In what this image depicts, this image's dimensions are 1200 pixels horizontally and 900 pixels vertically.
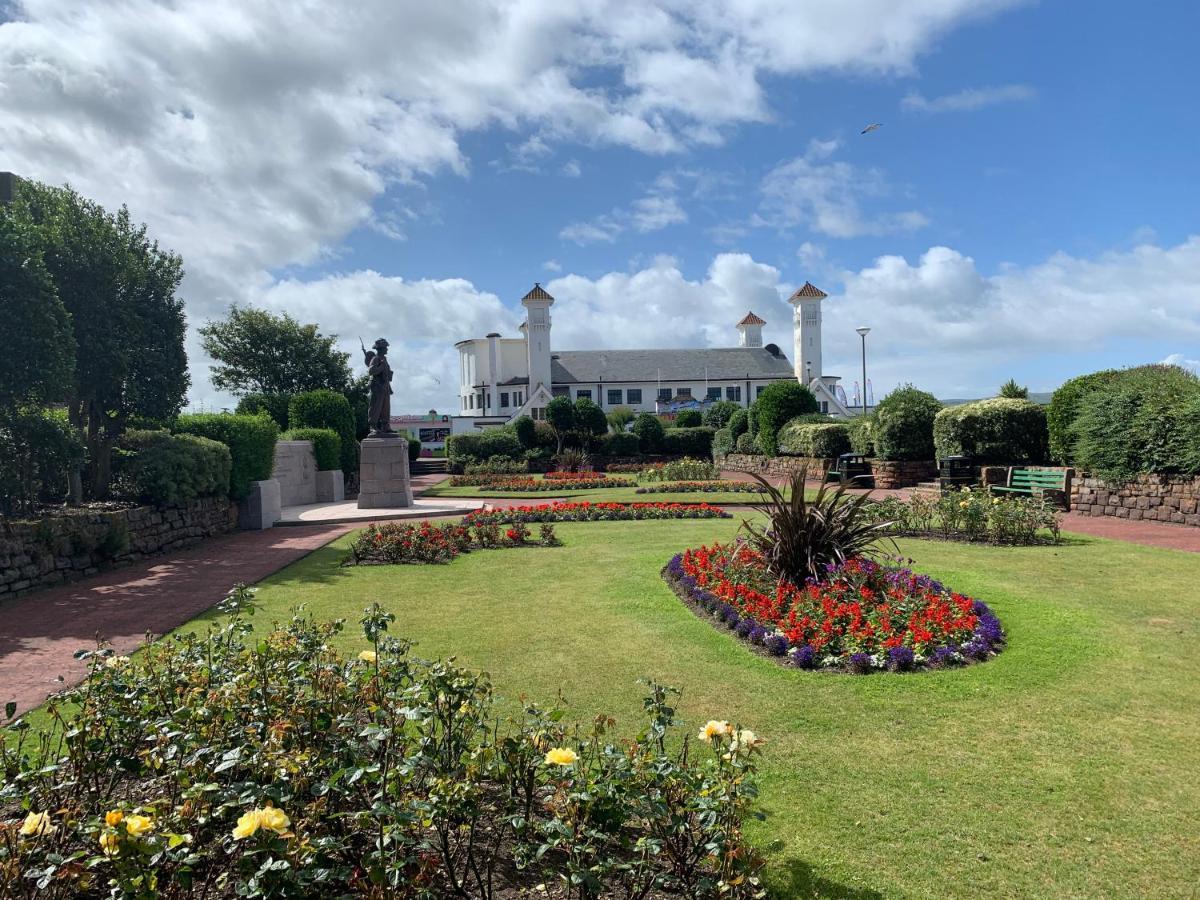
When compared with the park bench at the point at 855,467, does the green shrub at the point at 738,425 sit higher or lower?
higher

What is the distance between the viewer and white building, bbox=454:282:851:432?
61.4 meters

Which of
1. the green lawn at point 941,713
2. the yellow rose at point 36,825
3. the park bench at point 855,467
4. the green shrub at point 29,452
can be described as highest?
the green shrub at point 29,452

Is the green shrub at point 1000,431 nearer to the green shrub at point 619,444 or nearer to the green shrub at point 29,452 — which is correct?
the green shrub at point 29,452

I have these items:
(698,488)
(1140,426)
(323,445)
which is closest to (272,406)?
(323,445)

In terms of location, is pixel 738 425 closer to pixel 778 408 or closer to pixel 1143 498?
pixel 778 408

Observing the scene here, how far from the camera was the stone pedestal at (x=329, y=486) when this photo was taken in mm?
21281

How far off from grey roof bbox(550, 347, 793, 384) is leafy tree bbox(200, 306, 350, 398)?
27172mm

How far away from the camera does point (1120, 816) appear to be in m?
3.09

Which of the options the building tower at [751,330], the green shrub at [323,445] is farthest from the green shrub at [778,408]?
the building tower at [751,330]

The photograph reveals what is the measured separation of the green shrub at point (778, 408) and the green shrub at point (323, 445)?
598 inches

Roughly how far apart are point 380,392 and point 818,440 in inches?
543

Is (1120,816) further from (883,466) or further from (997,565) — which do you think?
(883,466)

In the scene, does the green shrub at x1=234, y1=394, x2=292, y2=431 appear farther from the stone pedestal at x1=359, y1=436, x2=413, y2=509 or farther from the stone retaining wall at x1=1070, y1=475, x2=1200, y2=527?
the stone retaining wall at x1=1070, y1=475, x2=1200, y2=527

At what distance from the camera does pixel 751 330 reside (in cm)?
7075
